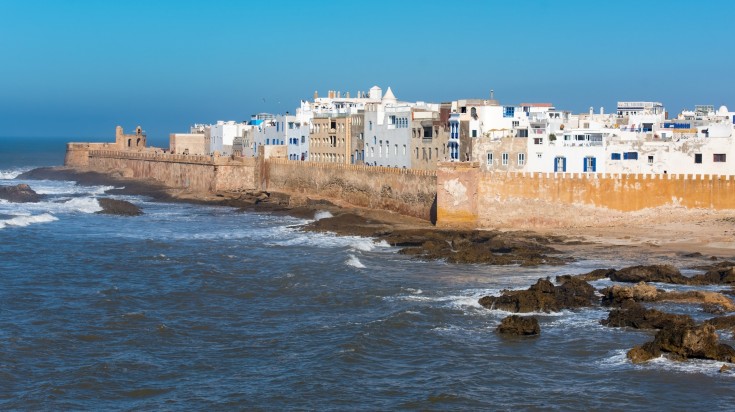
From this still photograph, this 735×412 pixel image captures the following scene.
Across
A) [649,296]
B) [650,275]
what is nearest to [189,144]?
[650,275]

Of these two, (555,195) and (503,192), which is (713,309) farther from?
(503,192)

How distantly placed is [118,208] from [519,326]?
36152 millimetres

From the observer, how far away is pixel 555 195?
43375 mm

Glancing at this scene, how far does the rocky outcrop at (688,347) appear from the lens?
869 inches

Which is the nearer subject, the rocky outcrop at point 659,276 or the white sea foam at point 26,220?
the rocky outcrop at point 659,276

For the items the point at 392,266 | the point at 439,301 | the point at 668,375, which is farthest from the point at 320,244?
the point at 668,375

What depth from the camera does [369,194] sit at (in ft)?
174

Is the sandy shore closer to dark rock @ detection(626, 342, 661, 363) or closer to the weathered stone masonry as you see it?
the weathered stone masonry

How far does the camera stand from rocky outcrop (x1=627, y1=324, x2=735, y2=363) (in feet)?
72.4

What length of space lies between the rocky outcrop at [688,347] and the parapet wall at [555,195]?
20785 millimetres

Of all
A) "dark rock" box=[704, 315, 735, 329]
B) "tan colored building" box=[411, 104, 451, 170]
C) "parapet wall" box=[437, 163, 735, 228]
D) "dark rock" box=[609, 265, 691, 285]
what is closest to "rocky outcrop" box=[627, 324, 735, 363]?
"dark rock" box=[704, 315, 735, 329]

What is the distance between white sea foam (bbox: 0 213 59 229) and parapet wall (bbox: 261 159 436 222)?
49.1ft

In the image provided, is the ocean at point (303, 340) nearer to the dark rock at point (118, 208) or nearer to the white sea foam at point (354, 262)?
the white sea foam at point (354, 262)

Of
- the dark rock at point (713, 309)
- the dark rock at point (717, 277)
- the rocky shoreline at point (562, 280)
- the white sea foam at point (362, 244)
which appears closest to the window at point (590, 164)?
the rocky shoreline at point (562, 280)
